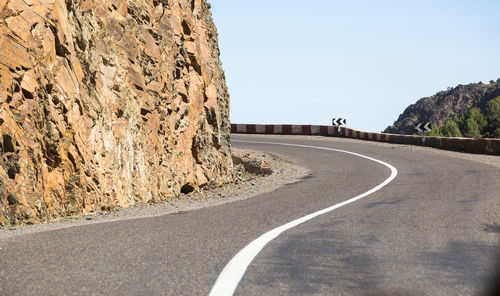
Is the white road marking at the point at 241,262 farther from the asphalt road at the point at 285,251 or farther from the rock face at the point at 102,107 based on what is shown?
the rock face at the point at 102,107

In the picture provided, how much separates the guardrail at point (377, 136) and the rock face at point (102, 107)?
1282 centimetres

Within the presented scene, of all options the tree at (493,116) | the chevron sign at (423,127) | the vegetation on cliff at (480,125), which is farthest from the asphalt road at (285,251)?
the tree at (493,116)

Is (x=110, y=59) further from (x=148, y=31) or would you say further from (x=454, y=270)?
(x=454, y=270)

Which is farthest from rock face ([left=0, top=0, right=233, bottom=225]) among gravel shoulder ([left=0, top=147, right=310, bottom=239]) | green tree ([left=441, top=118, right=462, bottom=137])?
green tree ([left=441, top=118, right=462, bottom=137])

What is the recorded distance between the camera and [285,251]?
5.45m

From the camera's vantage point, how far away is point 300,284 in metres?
4.21

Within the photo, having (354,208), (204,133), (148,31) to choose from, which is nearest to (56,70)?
(148,31)

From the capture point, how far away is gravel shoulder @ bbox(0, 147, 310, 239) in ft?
31.8

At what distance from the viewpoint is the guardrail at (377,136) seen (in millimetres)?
24719

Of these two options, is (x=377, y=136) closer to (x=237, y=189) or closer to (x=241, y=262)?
(x=237, y=189)

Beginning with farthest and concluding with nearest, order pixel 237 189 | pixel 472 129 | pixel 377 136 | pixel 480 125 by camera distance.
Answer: pixel 480 125 → pixel 472 129 → pixel 377 136 → pixel 237 189

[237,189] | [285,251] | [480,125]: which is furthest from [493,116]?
[285,251]

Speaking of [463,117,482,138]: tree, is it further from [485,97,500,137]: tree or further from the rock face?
the rock face

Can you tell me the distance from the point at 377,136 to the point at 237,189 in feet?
70.9
